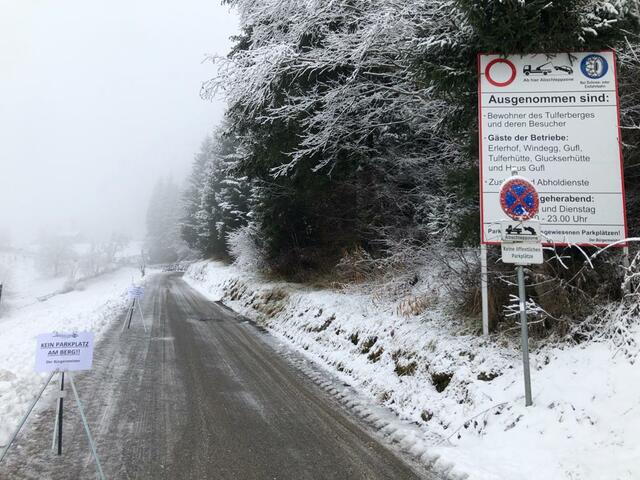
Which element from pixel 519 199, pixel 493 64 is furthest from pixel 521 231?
pixel 493 64

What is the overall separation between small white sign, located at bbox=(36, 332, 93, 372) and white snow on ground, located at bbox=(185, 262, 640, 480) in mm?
3695

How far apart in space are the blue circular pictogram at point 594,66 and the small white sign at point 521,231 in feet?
8.99

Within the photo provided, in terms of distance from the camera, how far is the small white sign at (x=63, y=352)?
448 cm

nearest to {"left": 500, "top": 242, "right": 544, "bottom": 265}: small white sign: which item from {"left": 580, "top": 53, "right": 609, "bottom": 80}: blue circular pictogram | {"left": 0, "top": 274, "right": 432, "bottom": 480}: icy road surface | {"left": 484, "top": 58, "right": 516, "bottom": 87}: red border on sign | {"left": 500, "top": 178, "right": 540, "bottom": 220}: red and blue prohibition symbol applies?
{"left": 500, "top": 178, "right": 540, "bottom": 220}: red and blue prohibition symbol

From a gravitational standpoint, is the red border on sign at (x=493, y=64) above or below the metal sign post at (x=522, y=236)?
above

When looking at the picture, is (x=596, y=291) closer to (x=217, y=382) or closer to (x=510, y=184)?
(x=510, y=184)

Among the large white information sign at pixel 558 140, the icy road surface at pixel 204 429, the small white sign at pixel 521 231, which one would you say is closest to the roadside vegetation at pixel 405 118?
the large white information sign at pixel 558 140

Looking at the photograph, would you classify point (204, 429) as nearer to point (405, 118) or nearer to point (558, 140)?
point (558, 140)

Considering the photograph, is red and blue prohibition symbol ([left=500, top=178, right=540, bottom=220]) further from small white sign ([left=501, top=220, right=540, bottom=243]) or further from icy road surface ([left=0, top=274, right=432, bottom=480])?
icy road surface ([left=0, top=274, right=432, bottom=480])

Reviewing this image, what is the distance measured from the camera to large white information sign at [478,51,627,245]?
568cm

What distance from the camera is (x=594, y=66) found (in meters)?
5.88

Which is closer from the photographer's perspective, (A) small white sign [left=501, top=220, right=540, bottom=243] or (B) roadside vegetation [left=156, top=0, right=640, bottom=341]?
(A) small white sign [left=501, top=220, right=540, bottom=243]

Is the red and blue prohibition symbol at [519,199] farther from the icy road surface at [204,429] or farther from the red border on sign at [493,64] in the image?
the icy road surface at [204,429]

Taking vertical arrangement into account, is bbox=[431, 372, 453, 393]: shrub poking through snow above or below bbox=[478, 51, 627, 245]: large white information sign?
below
